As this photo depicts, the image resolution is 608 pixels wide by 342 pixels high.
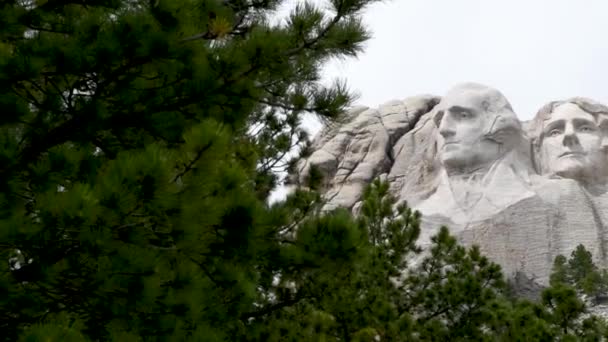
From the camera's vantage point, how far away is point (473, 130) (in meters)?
18.5

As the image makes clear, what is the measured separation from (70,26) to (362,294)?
3917mm

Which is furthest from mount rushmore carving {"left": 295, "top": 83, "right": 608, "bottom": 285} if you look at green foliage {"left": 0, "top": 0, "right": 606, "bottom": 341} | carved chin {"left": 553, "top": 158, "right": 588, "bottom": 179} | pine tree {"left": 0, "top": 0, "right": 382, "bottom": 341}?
pine tree {"left": 0, "top": 0, "right": 382, "bottom": 341}

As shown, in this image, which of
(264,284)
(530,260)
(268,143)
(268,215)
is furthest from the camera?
(530,260)

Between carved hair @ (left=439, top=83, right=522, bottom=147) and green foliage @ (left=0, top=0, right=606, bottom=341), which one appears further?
carved hair @ (left=439, top=83, right=522, bottom=147)

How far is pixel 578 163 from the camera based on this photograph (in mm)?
A: 18141

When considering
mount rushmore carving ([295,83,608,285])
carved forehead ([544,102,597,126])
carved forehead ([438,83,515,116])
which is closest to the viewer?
mount rushmore carving ([295,83,608,285])

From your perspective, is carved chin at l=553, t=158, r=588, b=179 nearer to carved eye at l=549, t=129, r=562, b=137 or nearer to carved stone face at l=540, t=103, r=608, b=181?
carved stone face at l=540, t=103, r=608, b=181

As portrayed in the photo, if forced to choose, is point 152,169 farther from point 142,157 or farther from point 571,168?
point 571,168

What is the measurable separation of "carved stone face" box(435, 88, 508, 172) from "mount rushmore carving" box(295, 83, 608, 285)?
2cm

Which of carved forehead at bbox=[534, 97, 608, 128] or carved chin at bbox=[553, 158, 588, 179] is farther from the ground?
carved forehead at bbox=[534, 97, 608, 128]

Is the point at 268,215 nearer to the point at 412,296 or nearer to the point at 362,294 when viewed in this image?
the point at 362,294

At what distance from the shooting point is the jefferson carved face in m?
18.4

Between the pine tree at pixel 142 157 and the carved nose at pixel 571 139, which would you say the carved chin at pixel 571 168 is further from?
the pine tree at pixel 142 157

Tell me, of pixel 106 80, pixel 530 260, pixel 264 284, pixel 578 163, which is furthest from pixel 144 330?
pixel 578 163
